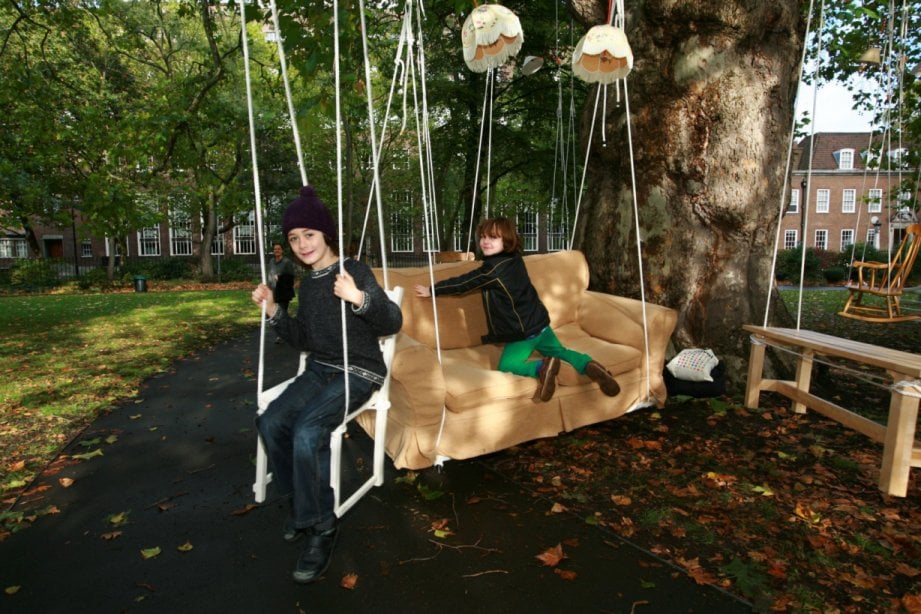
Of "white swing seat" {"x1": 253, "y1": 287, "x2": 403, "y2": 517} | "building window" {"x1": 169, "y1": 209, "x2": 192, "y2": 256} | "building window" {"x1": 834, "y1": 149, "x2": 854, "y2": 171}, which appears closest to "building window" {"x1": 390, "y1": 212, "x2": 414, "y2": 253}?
"building window" {"x1": 169, "y1": 209, "x2": 192, "y2": 256}

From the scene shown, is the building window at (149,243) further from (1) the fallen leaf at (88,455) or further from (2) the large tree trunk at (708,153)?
(2) the large tree trunk at (708,153)

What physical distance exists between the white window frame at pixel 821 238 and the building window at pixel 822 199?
1.43 m

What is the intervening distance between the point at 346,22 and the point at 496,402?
4.64 m

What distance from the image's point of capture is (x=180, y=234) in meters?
32.9

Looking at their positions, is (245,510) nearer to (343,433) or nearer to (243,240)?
(343,433)

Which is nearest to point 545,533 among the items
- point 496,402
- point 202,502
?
point 496,402

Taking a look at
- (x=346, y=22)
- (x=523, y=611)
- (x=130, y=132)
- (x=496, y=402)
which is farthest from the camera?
(x=130, y=132)

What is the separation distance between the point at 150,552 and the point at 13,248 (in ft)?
130

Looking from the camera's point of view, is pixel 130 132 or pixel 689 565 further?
pixel 130 132

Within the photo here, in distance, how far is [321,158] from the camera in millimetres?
25438

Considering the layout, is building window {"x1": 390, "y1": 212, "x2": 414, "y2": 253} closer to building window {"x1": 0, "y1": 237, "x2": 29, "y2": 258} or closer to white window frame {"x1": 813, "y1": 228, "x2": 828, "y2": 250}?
building window {"x1": 0, "y1": 237, "x2": 29, "y2": 258}

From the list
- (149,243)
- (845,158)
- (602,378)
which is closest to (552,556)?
(602,378)

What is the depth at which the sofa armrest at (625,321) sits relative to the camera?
438cm

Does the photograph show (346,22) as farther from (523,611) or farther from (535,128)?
(535,128)
